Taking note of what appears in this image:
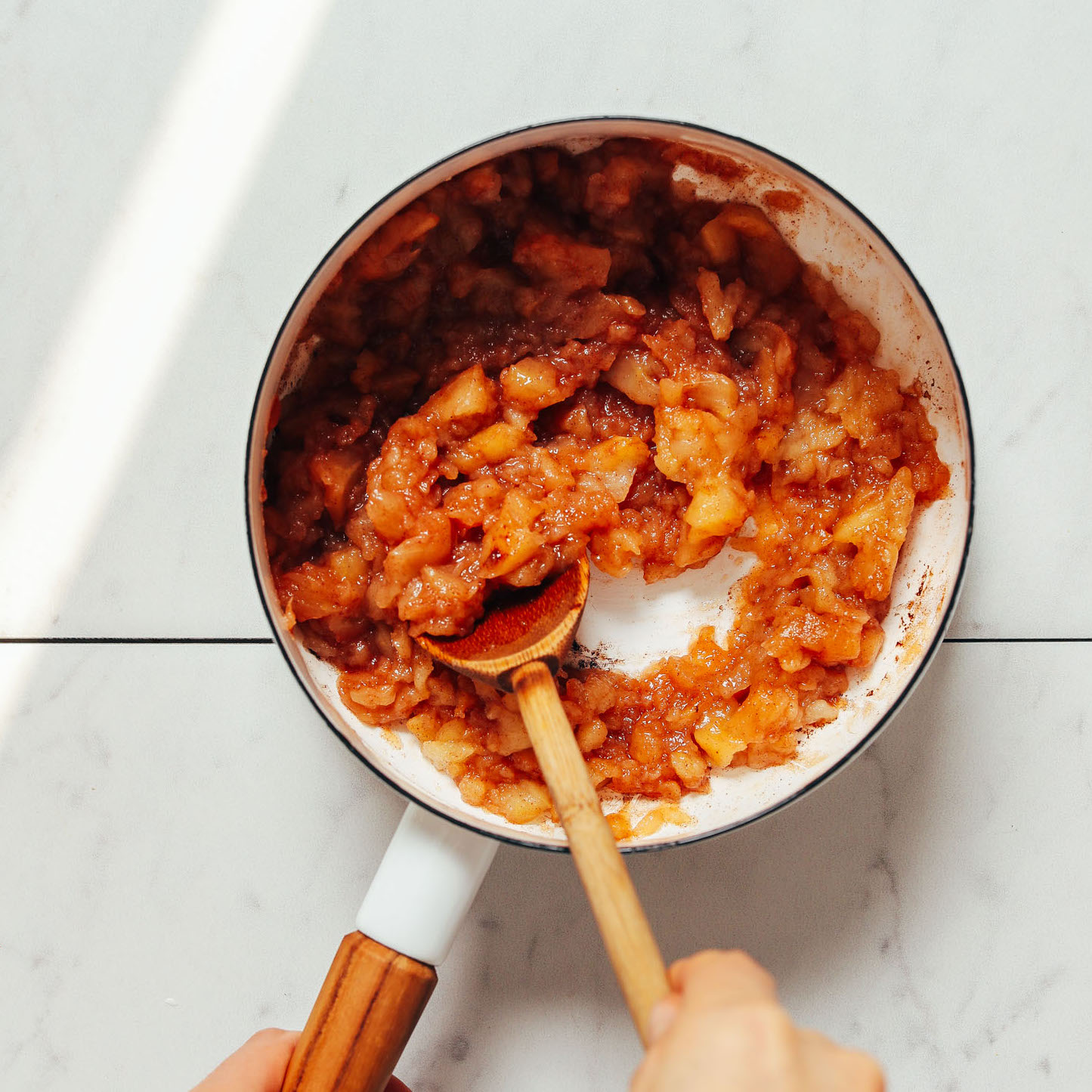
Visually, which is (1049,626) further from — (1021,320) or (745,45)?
(745,45)

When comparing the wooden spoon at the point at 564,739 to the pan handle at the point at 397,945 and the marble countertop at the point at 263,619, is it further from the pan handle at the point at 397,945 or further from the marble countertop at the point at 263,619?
the marble countertop at the point at 263,619

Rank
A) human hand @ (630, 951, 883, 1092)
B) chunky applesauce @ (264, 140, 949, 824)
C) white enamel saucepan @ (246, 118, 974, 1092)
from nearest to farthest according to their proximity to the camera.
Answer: human hand @ (630, 951, 883, 1092) < white enamel saucepan @ (246, 118, 974, 1092) < chunky applesauce @ (264, 140, 949, 824)

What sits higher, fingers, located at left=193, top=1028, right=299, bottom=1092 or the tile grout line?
the tile grout line

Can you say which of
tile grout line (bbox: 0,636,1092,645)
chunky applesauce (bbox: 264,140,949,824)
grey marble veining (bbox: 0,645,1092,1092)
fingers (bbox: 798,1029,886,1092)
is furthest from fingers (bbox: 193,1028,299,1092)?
fingers (bbox: 798,1029,886,1092)

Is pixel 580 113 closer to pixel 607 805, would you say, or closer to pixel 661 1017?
pixel 607 805

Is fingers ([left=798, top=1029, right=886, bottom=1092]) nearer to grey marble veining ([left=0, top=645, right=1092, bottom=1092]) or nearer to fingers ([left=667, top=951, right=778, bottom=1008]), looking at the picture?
fingers ([left=667, top=951, right=778, bottom=1008])

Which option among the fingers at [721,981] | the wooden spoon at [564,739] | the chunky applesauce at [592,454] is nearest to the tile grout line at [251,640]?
the chunky applesauce at [592,454]

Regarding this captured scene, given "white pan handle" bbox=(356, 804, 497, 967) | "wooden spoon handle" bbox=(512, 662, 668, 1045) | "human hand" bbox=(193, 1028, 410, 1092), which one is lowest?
"human hand" bbox=(193, 1028, 410, 1092)
